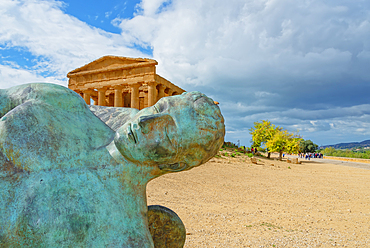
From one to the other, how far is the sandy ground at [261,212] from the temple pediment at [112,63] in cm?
1314

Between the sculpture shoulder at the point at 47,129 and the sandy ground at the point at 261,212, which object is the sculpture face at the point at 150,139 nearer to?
the sculpture shoulder at the point at 47,129

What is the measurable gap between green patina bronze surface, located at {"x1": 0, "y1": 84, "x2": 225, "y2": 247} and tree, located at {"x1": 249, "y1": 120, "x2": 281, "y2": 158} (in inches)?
1181

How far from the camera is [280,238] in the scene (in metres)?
4.61

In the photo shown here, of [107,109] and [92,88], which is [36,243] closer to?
[107,109]

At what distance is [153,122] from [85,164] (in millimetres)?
396

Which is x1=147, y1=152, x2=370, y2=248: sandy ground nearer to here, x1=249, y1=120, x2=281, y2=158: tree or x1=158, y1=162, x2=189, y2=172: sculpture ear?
x1=158, y1=162, x2=189, y2=172: sculpture ear

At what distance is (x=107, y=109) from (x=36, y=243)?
3.49 ft

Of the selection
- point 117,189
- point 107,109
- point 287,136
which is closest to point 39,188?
point 117,189

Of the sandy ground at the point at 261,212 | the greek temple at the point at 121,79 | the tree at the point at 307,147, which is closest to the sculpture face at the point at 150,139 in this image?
the sandy ground at the point at 261,212

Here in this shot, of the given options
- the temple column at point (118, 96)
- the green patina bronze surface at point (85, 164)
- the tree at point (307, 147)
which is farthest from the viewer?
the tree at point (307, 147)

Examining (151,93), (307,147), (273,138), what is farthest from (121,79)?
(307,147)

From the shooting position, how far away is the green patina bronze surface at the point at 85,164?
1.01 m

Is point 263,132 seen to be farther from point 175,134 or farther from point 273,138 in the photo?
point 175,134

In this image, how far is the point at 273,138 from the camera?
27688 mm
